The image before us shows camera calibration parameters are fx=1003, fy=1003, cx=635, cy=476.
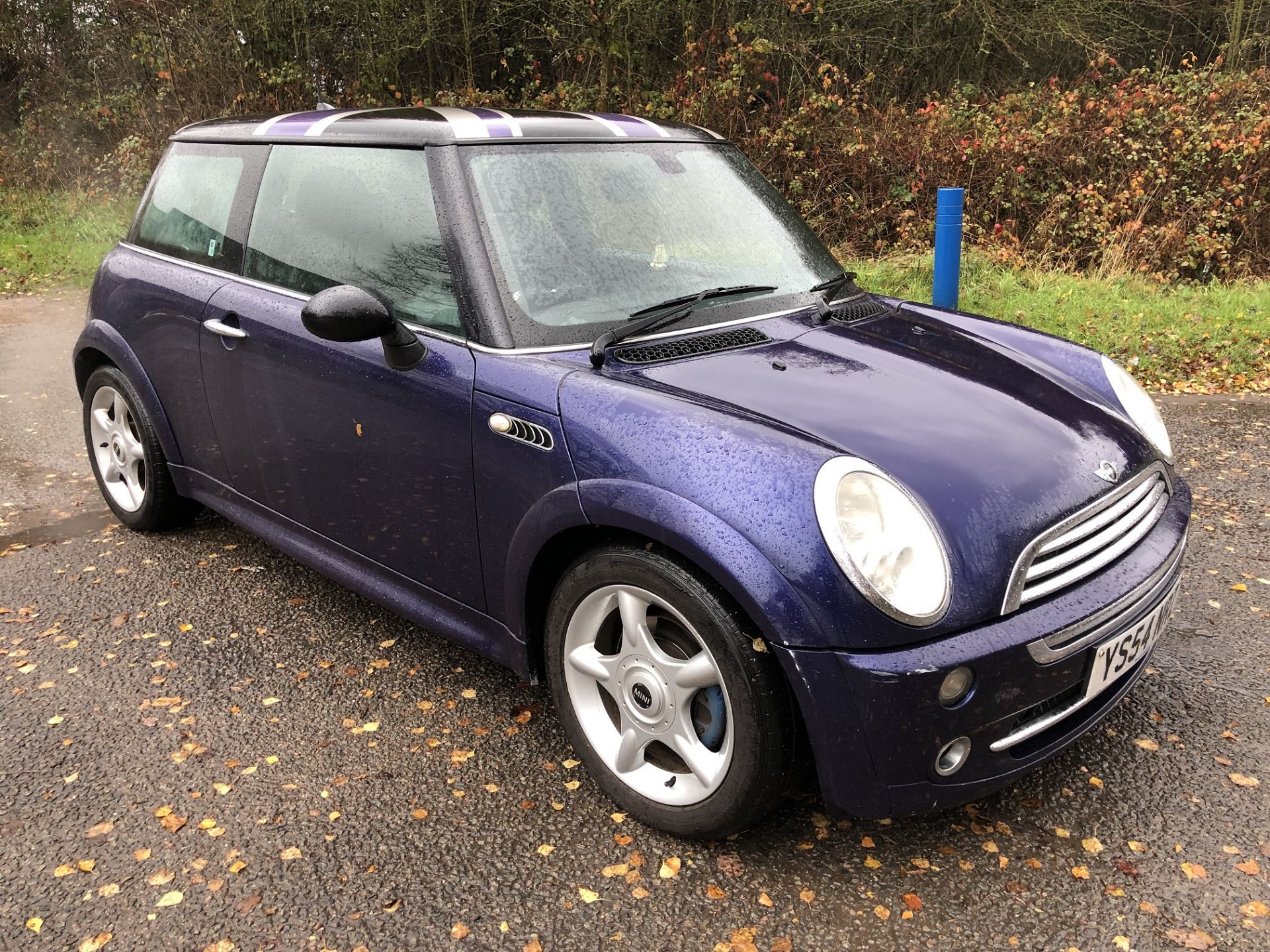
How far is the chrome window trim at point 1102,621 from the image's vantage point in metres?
2.17

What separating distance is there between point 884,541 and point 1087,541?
1.96ft

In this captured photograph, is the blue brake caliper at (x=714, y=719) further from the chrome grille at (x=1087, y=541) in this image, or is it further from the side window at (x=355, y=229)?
the side window at (x=355, y=229)

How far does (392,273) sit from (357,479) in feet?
2.08

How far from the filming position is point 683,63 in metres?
13.1

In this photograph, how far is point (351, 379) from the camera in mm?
2992

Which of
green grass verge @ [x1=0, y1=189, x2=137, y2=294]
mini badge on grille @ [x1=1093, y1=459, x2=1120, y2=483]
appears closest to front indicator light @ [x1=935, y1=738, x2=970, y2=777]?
mini badge on grille @ [x1=1093, y1=459, x2=1120, y2=483]

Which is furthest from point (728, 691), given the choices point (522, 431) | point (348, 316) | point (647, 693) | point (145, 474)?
point (145, 474)

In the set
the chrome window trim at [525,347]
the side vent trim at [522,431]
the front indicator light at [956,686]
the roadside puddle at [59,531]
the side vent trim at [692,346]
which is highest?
the chrome window trim at [525,347]

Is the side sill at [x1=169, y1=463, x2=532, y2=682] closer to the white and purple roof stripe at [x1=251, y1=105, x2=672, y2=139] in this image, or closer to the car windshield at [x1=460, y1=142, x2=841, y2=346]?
the car windshield at [x1=460, y1=142, x2=841, y2=346]

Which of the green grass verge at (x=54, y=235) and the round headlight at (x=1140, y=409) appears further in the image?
the green grass verge at (x=54, y=235)

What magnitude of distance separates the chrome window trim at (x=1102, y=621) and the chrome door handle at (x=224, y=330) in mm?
2655

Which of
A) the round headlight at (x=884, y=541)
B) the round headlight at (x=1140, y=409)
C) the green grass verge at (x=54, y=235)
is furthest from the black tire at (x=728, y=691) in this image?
the green grass verge at (x=54, y=235)

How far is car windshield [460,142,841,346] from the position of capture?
2773mm

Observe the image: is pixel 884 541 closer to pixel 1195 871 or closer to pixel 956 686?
pixel 956 686
